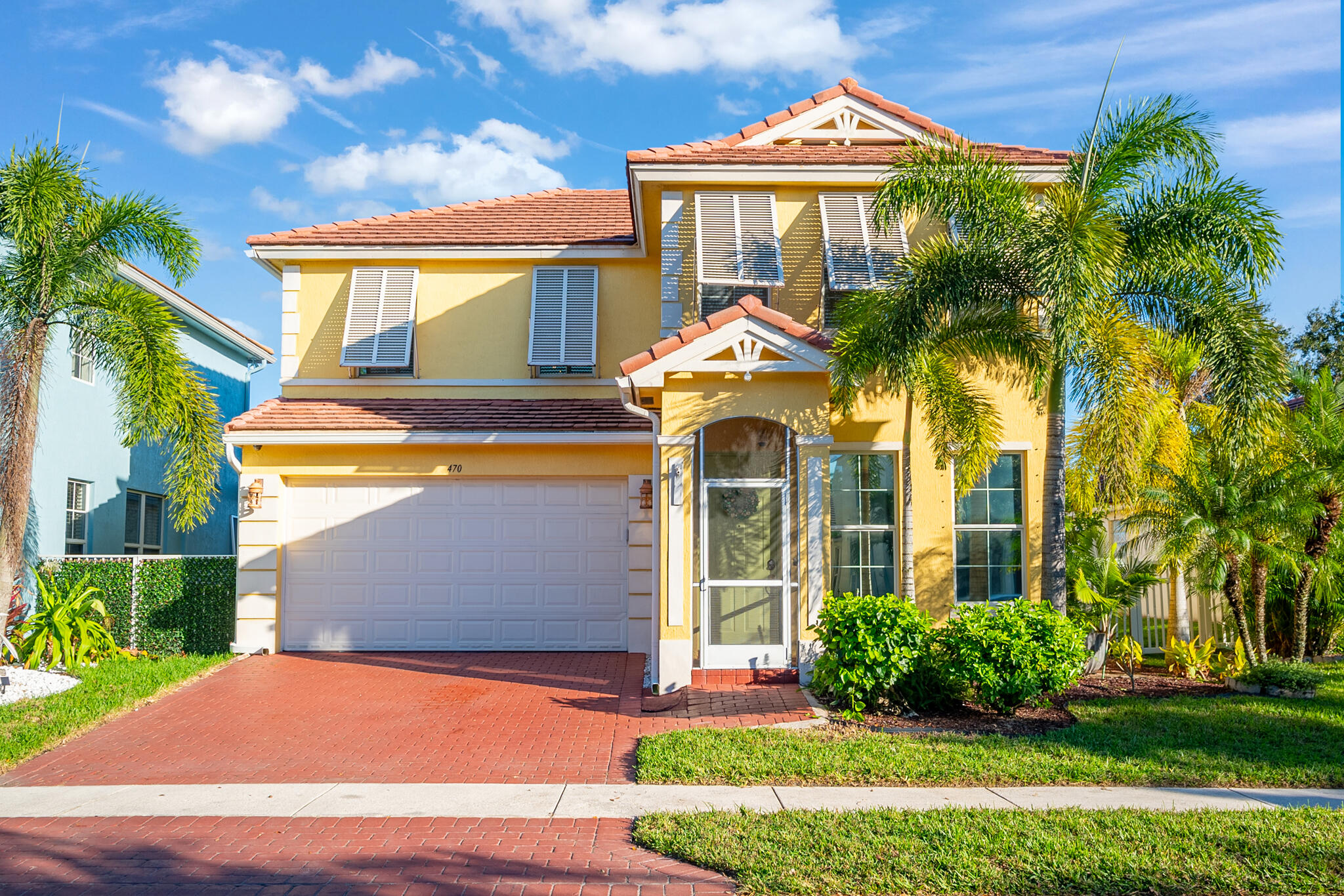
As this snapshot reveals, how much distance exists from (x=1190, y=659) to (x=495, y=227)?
11.7 m

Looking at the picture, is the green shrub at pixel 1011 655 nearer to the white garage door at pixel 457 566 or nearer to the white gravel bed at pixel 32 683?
the white garage door at pixel 457 566

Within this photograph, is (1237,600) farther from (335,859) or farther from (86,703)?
(86,703)

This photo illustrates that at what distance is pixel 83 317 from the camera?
11.4 metres

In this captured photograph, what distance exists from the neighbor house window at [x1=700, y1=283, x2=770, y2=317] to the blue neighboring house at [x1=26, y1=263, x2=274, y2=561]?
8148mm

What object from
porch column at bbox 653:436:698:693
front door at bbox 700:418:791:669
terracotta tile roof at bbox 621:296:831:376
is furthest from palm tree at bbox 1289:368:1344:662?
porch column at bbox 653:436:698:693

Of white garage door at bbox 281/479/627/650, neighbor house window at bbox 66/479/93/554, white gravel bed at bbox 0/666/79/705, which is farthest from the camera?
neighbor house window at bbox 66/479/93/554

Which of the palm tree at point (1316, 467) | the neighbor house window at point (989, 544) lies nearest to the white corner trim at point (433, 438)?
the neighbor house window at point (989, 544)

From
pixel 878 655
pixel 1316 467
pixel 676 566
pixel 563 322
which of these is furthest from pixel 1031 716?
pixel 563 322

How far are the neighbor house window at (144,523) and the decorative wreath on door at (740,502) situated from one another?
12.5m

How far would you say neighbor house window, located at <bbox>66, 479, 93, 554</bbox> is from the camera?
51.1 feet

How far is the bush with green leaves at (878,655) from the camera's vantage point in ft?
29.3

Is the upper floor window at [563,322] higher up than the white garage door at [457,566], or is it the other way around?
the upper floor window at [563,322]

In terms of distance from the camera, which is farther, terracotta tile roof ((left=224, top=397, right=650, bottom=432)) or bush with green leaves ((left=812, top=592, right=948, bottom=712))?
terracotta tile roof ((left=224, top=397, right=650, bottom=432))

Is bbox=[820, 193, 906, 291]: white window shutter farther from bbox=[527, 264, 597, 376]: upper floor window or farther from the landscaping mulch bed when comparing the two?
the landscaping mulch bed
